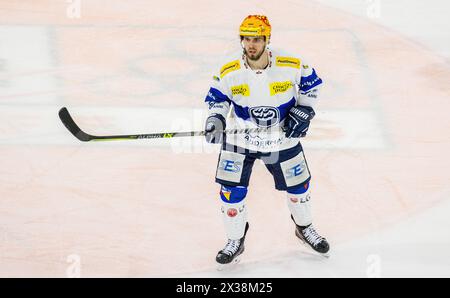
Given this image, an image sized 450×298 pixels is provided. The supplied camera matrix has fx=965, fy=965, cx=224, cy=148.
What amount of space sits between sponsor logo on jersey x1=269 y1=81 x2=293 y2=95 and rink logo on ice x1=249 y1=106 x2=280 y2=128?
13 cm

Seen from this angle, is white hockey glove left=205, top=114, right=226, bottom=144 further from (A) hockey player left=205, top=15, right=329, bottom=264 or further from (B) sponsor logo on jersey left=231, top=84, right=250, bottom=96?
(B) sponsor logo on jersey left=231, top=84, right=250, bottom=96

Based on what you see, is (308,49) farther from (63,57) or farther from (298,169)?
(298,169)

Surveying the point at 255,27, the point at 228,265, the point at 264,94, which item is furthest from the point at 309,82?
the point at 228,265

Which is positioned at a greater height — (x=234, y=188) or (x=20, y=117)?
(x=234, y=188)

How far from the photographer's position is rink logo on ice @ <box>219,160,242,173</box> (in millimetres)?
6750

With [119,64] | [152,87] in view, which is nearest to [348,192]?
[152,87]

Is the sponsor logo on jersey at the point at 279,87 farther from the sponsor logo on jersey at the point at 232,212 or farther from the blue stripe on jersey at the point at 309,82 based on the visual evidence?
the sponsor logo on jersey at the point at 232,212

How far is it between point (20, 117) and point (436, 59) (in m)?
4.62

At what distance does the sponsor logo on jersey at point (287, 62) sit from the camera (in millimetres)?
6535

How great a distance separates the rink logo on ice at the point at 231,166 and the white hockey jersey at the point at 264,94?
126 millimetres

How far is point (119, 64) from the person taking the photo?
1049 cm

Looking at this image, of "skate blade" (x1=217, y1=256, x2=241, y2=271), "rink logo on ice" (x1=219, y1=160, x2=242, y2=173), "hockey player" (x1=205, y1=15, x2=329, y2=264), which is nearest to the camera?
"hockey player" (x1=205, y1=15, x2=329, y2=264)

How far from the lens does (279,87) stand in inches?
258

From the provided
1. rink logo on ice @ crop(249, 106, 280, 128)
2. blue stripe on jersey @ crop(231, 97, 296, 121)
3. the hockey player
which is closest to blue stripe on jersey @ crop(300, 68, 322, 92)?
the hockey player
